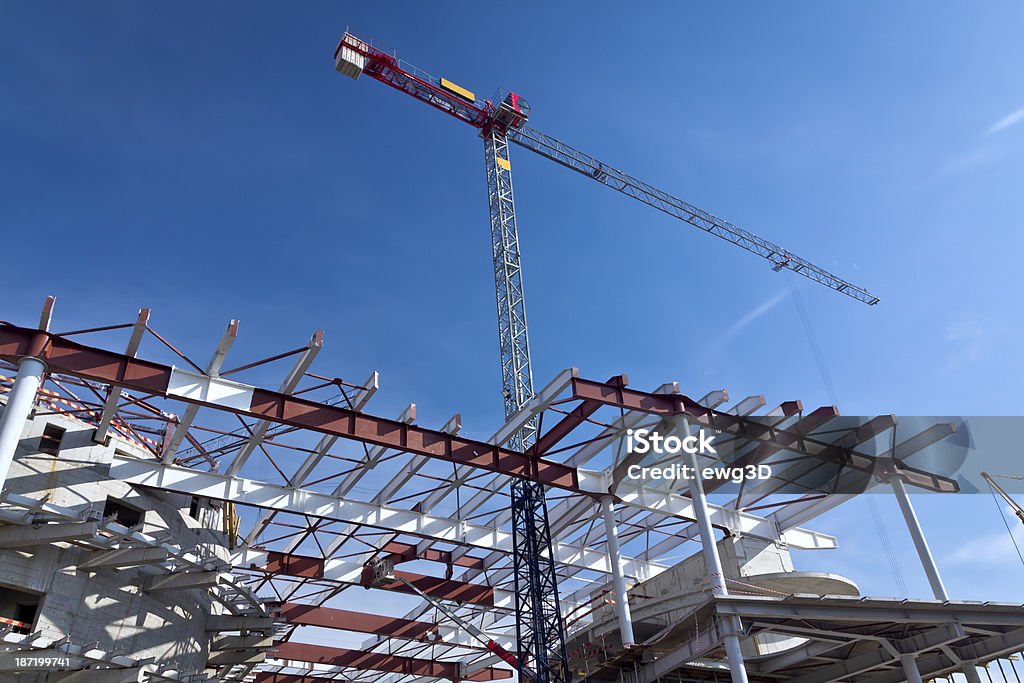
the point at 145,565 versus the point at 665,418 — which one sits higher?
the point at 665,418

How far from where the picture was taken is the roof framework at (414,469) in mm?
22266

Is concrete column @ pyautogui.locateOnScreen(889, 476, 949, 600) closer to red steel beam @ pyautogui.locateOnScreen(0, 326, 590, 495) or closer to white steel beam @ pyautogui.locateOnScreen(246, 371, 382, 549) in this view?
red steel beam @ pyautogui.locateOnScreen(0, 326, 590, 495)

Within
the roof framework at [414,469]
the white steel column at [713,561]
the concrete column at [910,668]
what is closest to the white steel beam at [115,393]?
the roof framework at [414,469]

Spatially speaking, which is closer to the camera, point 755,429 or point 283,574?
point 755,429

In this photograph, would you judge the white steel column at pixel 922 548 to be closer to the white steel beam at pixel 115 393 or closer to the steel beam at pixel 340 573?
the steel beam at pixel 340 573

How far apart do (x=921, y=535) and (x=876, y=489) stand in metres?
3.94

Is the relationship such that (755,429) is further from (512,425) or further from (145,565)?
(145,565)

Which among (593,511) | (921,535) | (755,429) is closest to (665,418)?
(755,429)

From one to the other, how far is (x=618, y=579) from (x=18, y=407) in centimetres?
1847

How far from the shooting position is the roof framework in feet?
73.0

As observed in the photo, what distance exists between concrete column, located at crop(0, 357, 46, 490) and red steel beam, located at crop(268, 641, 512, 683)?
2134 cm

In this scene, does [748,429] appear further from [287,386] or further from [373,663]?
[373,663]

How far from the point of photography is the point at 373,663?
3906 centimetres

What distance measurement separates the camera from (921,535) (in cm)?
2511
